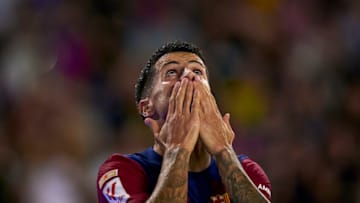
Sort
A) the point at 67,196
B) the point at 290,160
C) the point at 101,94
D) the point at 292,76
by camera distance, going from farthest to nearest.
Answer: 1. the point at 292,76
2. the point at 101,94
3. the point at 290,160
4. the point at 67,196

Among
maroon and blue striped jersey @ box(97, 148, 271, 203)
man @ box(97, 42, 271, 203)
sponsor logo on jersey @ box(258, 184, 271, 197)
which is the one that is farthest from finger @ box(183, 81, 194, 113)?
sponsor logo on jersey @ box(258, 184, 271, 197)

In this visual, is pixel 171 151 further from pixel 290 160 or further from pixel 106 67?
pixel 106 67

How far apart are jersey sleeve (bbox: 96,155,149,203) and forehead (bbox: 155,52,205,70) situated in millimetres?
551

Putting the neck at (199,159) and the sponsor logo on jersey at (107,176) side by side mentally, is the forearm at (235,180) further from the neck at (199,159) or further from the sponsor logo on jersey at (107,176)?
the sponsor logo on jersey at (107,176)

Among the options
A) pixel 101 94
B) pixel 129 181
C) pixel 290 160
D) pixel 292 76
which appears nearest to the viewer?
pixel 129 181

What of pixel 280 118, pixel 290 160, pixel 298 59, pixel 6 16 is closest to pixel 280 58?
pixel 298 59

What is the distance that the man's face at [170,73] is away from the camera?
4152mm

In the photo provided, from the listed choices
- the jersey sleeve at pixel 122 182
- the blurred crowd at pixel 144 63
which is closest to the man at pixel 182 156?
the jersey sleeve at pixel 122 182

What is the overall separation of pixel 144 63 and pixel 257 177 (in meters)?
3.61

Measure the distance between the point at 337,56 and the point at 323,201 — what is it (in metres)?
1.96

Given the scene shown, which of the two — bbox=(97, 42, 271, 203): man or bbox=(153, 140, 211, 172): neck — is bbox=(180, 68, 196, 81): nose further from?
bbox=(153, 140, 211, 172): neck

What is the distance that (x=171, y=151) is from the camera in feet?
12.8

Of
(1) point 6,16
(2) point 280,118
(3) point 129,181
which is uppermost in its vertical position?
(1) point 6,16

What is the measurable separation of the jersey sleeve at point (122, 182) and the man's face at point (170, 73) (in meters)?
0.34
